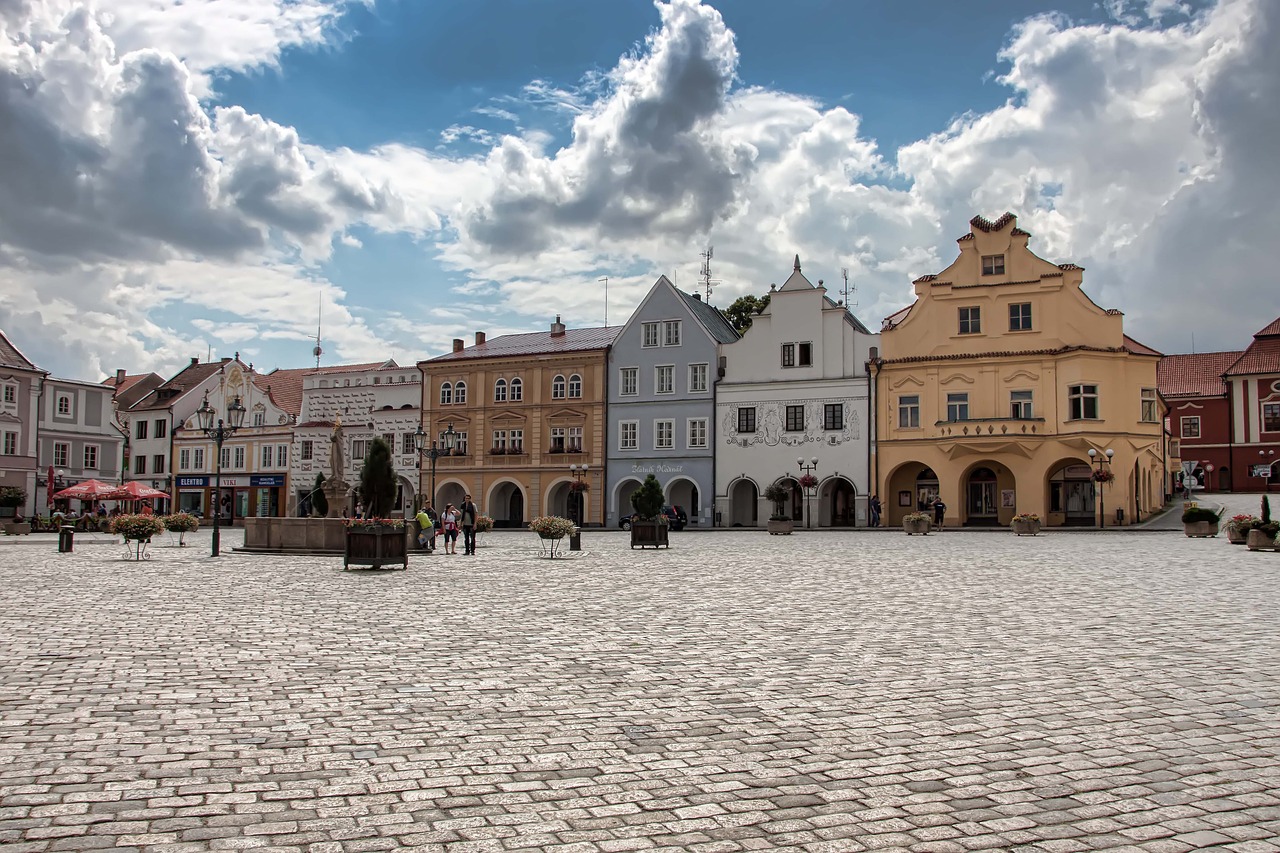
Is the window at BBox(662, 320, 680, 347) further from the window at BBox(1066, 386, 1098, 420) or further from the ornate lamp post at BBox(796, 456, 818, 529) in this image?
the window at BBox(1066, 386, 1098, 420)

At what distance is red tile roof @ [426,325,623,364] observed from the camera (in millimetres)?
63625

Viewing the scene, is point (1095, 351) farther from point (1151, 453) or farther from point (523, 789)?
point (523, 789)

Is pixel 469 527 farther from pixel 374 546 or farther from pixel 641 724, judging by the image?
pixel 641 724

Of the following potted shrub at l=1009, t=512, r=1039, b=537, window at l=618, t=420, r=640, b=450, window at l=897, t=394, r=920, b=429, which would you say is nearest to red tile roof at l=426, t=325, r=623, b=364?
window at l=618, t=420, r=640, b=450

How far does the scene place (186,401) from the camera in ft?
256

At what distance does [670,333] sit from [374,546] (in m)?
39.3

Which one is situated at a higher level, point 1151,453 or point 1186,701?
point 1151,453

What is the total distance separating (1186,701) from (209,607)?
1211 centimetres

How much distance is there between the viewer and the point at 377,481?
34000mm

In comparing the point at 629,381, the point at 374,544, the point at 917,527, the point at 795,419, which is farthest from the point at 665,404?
the point at 374,544

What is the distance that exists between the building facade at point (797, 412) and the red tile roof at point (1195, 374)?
32.1 m

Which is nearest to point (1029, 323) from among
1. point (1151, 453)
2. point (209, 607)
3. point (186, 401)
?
point (1151, 453)

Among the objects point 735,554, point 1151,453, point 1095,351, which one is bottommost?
point 735,554

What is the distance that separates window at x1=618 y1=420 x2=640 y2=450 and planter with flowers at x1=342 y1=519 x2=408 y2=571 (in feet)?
123
